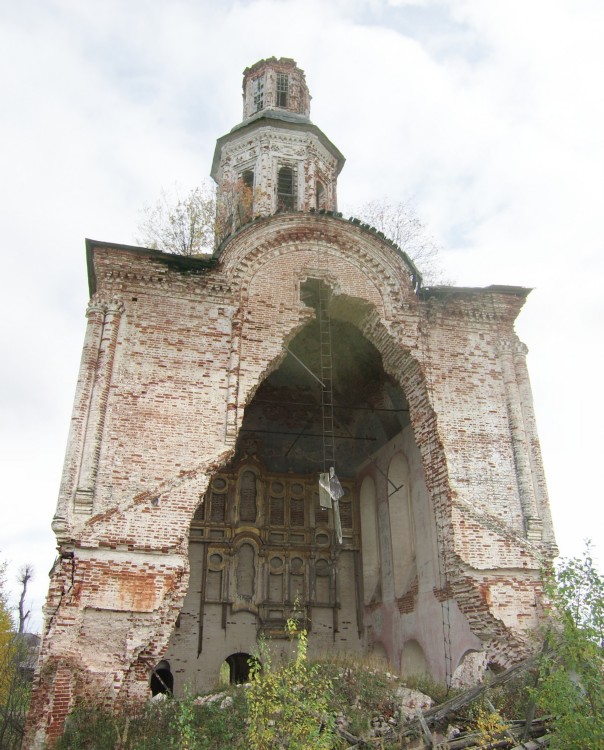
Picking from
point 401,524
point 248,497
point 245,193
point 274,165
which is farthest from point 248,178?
point 401,524

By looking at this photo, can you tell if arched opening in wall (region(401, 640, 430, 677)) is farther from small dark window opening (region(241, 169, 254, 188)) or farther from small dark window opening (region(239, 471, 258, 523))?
small dark window opening (region(241, 169, 254, 188))

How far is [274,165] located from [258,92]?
3179 mm

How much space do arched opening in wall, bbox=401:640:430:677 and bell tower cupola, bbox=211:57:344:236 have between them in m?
9.87

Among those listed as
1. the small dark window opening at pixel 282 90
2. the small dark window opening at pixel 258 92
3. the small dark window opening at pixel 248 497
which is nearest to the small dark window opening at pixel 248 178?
the small dark window opening at pixel 258 92

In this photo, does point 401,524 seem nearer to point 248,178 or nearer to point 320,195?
point 320,195

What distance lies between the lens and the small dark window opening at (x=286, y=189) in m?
17.1

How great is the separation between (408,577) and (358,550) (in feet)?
7.25

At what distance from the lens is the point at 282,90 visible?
62.9 ft

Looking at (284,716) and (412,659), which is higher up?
(412,659)

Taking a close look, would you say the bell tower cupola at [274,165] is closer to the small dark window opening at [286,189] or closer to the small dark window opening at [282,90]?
the small dark window opening at [286,189]

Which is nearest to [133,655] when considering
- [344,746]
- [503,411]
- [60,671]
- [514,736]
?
[60,671]

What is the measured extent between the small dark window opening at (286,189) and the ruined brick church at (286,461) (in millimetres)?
63

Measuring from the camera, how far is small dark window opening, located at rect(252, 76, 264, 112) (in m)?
19.0

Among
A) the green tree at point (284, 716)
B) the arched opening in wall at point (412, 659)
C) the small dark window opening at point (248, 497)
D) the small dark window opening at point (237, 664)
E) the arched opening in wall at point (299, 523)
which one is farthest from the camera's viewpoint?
the small dark window opening at point (248, 497)
